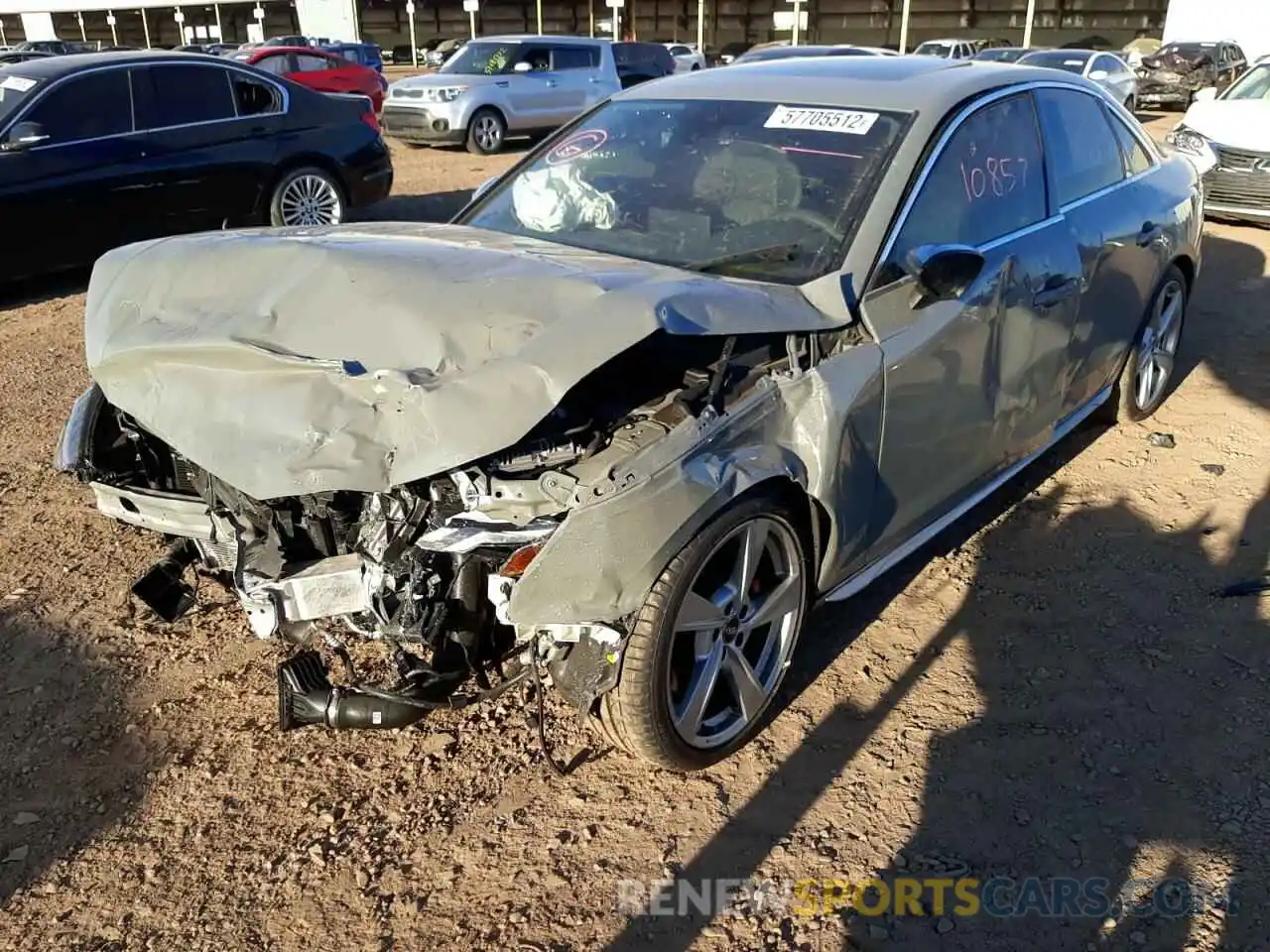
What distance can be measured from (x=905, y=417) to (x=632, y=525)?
1113 millimetres

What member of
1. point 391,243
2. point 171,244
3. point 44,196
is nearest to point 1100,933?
point 391,243

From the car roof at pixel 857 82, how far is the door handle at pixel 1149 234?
30.3 inches

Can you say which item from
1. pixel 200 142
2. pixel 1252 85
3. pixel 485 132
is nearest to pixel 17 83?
pixel 200 142

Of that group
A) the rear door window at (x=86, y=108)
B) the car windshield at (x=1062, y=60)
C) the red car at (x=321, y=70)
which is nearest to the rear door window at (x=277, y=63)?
the red car at (x=321, y=70)

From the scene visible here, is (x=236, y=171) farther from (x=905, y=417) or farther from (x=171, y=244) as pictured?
(x=905, y=417)

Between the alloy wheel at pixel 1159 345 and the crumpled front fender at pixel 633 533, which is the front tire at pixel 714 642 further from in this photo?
the alloy wheel at pixel 1159 345

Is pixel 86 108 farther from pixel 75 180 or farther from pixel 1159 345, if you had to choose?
pixel 1159 345

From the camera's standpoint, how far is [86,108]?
739 cm

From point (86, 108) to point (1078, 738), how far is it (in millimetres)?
7767

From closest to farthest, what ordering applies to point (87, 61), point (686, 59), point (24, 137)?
1. point (24, 137)
2. point (87, 61)
3. point (686, 59)

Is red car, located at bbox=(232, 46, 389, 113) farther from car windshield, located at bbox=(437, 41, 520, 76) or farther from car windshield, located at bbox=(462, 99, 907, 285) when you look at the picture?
car windshield, located at bbox=(462, 99, 907, 285)

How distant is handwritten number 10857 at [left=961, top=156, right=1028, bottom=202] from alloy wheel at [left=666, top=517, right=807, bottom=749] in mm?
1460

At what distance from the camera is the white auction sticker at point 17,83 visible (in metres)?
7.24

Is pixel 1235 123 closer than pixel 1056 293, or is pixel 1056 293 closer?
pixel 1056 293
